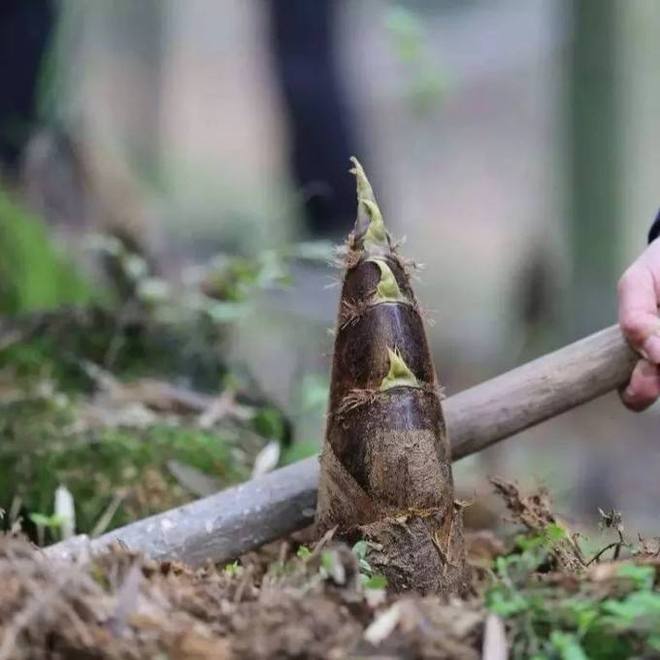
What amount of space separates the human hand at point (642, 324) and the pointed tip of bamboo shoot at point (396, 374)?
0.42 meters

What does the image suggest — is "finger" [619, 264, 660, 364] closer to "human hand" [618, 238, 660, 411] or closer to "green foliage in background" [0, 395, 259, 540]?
"human hand" [618, 238, 660, 411]

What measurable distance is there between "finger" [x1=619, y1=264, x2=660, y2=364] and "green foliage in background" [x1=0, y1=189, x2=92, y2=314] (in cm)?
230

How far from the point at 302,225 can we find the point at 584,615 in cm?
520

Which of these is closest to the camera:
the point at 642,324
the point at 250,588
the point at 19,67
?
the point at 250,588

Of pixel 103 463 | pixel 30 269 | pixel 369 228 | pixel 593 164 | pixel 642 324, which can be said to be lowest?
pixel 593 164

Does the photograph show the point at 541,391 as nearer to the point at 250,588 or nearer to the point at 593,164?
the point at 250,588

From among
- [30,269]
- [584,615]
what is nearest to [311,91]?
[30,269]

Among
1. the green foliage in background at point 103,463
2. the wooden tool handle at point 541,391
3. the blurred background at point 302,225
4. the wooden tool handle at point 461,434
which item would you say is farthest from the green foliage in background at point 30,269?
the wooden tool handle at point 541,391

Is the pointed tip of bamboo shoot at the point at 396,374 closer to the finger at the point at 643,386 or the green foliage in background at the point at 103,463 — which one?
the finger at the point at 643,386

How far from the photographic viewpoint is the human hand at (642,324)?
1890mm

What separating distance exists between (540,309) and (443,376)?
71 centimetres

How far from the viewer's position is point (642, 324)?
1.89 meters

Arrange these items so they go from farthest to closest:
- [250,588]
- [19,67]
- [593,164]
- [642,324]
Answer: [593,164] → [19,67] → [642,324] → [250,588]

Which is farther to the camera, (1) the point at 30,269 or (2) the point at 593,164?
(2) the point at 593,164
